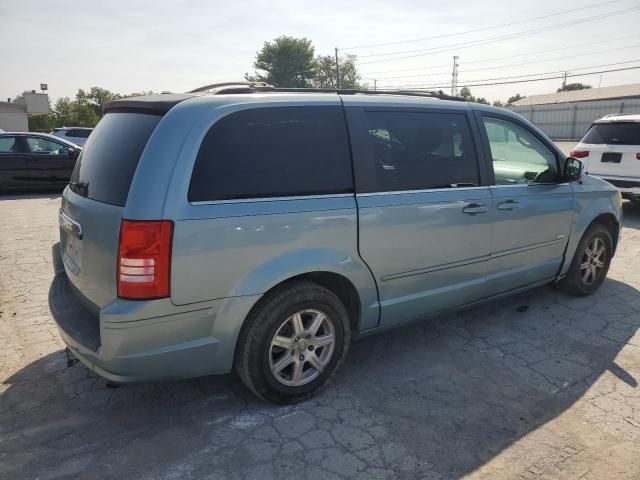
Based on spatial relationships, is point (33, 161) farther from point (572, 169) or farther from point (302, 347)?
point (572, 169)

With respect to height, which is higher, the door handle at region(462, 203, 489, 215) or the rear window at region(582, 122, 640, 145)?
the rear window at region(582, 122, 640, 145)

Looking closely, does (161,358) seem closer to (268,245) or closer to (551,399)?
(268,245)

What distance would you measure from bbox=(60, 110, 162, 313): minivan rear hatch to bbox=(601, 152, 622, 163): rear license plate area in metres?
8.30

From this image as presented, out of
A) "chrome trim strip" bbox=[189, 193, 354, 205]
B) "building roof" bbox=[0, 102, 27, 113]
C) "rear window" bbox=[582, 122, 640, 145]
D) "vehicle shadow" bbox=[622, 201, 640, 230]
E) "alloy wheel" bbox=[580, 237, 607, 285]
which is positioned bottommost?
"vehicle shadow" bbox=[622, 201, 640, 230]

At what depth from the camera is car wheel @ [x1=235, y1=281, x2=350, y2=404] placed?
2824mm

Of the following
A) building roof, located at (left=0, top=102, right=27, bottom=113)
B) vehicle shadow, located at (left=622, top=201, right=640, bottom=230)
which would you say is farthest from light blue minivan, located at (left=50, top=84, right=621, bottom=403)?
building roof, located at (left=0, top=102, right=27, bottom=113)

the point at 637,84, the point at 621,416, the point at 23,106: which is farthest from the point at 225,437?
the point at 637,84

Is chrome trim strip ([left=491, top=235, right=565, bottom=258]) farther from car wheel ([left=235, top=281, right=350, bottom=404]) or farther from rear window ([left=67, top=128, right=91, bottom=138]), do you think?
rear window ([left=67, top=128, right=91, bottom=138])

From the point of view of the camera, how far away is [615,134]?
28.2 feet

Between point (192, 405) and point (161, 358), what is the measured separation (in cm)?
64

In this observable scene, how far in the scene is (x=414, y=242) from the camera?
3.35 meters

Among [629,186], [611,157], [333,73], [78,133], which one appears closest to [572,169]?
[629,186]

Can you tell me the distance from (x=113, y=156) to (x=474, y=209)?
8.08 feet

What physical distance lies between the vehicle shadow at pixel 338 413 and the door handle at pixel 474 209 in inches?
41.9
